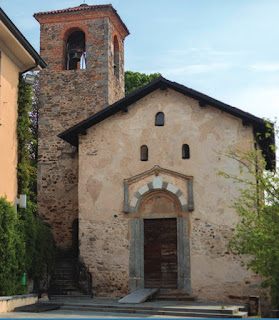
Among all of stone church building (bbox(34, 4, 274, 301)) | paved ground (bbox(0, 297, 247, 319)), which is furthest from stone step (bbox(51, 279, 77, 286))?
paved ground (bbox(0, 297, 247, 319))

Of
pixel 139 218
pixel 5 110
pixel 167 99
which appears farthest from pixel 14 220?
pixel 167 99

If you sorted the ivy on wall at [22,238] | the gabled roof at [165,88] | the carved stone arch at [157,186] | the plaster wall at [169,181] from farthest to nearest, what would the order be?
1. the carved stone arch at [157,186]
2. the gabled roof at [165,88]
3. the plaster wall at [169,181]
4. the ivy on wall at [22,238]

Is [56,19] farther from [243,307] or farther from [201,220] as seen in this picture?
[243,307]

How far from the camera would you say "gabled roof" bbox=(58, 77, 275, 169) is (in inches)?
625

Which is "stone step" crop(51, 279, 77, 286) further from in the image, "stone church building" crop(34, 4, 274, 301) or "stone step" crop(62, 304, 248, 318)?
"stone step" crop(62, 304, 248, 318)

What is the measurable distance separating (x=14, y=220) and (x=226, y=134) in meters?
6.98

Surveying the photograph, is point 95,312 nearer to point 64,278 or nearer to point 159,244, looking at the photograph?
point 159,244

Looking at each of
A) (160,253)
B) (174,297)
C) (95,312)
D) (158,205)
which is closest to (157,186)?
(158,205)

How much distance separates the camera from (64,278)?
17.2 metres

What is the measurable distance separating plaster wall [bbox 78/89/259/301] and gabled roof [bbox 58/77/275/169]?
0.18m

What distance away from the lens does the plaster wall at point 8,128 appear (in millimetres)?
13594

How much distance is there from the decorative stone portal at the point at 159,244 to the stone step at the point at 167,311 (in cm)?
226

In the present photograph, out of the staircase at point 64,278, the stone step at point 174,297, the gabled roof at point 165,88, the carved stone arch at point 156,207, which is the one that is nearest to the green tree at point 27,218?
the staircase at point 64,278

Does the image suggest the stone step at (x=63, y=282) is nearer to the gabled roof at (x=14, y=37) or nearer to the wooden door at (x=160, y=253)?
the wooden door at (x=160, y=253)
